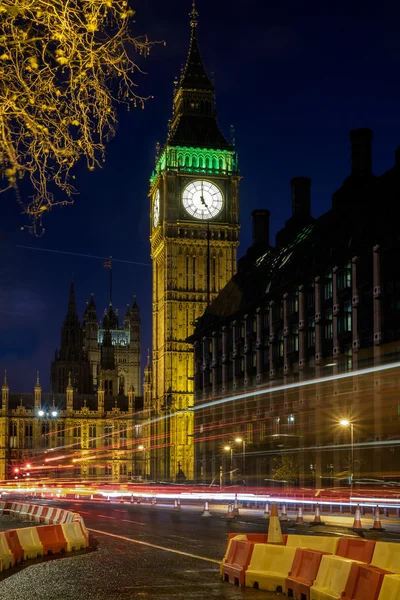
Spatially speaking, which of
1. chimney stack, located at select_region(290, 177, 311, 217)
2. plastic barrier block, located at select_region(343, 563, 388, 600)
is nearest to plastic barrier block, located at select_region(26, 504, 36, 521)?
plastic barrier block, located at select_region(343, 563, 388, 600)

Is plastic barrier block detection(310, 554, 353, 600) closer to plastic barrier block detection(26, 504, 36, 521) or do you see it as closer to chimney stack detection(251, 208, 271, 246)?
plastic barrier block detection(26, 504, 36, 521)

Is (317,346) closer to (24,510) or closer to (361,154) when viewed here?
(361,154)

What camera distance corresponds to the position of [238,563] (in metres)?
17.6

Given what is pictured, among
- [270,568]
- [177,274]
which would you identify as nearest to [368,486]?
[270,568]

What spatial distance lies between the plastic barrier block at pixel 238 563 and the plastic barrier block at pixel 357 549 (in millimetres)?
1782

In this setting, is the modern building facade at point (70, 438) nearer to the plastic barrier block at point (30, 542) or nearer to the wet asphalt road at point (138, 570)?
the wet asphalt road at point (138, 570)

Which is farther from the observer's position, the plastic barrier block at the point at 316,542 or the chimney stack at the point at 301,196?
the chimney stack at the point at 301,196

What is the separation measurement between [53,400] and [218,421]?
41.3m

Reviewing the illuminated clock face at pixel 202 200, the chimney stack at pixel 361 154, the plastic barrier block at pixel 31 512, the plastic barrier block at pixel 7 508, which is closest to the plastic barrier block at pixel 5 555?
the plastic barrier block at pixel 31 512

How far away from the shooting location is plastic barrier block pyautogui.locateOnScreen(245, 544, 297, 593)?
53.8 ft

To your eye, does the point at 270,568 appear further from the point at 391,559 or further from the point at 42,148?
the point at 42,148

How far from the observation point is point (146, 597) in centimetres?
1545

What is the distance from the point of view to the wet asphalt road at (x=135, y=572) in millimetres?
15898

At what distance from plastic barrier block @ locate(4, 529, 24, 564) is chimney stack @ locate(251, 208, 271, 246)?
311 ft
